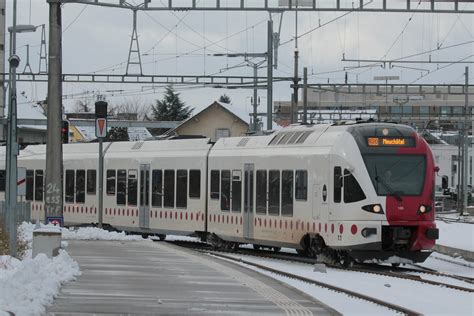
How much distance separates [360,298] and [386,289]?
2.35 metres

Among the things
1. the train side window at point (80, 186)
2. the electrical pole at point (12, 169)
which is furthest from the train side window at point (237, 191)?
the train side window at point (80, 186)

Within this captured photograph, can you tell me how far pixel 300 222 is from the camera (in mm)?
21953

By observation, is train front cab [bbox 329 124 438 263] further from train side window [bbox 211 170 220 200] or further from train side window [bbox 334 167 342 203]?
train side window [bbox 211 170 220 200]

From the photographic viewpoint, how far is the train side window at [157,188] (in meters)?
28.6

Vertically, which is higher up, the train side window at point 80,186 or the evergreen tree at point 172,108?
the evergreen tree at point 172,108

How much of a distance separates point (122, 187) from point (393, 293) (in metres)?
16.3

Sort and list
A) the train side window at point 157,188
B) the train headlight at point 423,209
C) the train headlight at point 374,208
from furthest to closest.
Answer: the train side window at point 157,188 → the train headlight at point 423,209 → the train headlight at point 374,208

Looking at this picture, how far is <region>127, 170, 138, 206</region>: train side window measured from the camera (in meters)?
29.6

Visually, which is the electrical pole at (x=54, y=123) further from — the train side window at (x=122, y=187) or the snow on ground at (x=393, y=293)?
the snow on ground at (x=393, y=293)

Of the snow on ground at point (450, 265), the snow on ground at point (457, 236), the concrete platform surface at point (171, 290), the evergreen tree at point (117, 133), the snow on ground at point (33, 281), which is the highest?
the evergreen tree at point (117, 133)

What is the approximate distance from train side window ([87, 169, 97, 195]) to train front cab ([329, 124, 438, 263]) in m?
12.8

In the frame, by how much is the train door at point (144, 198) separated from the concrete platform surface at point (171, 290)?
9394 mm

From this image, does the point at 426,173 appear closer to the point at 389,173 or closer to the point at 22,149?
the point at 389,173

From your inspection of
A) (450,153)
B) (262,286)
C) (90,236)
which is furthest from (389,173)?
(450,153)
